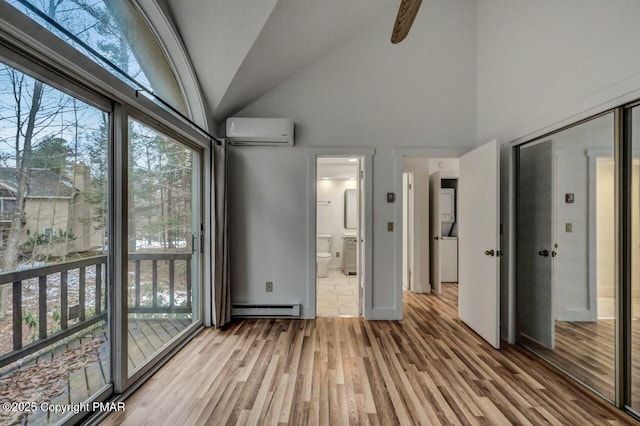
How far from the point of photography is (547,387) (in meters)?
1.94

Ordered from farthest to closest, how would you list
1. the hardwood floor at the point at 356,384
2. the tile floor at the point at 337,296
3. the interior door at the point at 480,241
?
the tile floor at the point at 337,296
the interior door at the point at 480,241
the hardwood floor at the point at 356,384

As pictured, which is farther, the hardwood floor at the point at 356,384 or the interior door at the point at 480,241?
the interior door at the point at 480,241

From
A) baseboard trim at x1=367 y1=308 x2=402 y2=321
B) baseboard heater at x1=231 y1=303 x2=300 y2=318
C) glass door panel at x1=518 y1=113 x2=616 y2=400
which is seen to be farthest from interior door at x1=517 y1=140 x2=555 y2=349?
baseboard heater at x1=231 y1=303 x2=300 y2=318

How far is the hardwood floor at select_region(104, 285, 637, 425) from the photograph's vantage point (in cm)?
164

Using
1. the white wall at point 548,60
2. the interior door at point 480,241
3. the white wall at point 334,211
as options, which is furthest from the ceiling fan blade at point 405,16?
the white wall at point 334,211

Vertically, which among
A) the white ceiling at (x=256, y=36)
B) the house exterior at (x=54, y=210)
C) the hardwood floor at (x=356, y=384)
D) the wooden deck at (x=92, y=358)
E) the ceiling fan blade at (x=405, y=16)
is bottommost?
the hardwood floor at (x=356, y=384)

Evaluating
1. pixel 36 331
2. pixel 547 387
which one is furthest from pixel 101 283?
pixel 547 387

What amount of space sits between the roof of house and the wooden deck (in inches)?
32.0

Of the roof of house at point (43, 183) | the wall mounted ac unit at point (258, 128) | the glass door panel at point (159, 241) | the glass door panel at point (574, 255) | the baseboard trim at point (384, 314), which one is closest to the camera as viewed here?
the roof of house at point (43, 183)

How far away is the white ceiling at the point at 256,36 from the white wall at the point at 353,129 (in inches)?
8.7

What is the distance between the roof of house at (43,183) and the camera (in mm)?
1217

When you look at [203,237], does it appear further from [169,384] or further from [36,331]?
[36,331]

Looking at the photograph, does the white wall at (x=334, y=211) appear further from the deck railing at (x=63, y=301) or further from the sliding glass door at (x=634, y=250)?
the sliding glass door at (x=634, y=250)

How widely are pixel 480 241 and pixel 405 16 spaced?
220 cm
